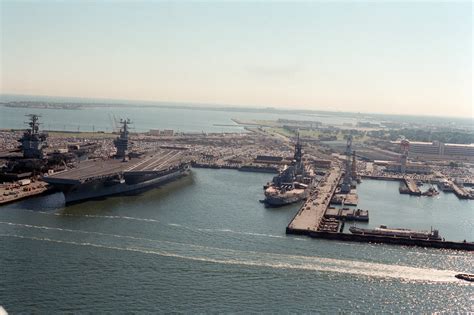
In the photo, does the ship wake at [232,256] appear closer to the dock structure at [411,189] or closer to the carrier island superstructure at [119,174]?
the carrier island superstructure at [119,174]

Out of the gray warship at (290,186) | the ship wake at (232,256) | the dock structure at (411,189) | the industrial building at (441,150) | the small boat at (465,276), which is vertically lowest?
the small boat at (465,276)

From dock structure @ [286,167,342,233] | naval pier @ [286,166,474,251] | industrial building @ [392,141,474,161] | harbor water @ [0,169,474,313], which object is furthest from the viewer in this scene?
industrial building @ [392,141,474,161]

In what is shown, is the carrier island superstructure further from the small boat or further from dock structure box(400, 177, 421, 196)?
the small boat

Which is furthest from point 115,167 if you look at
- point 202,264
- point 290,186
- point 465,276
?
point 465,276

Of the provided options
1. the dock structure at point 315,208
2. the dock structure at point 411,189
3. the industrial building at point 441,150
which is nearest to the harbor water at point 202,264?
the dock structure at point 315,208

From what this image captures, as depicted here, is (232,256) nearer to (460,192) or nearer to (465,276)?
(465,276)

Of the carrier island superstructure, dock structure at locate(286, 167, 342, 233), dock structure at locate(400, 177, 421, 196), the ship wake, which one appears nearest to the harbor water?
the ship wake
